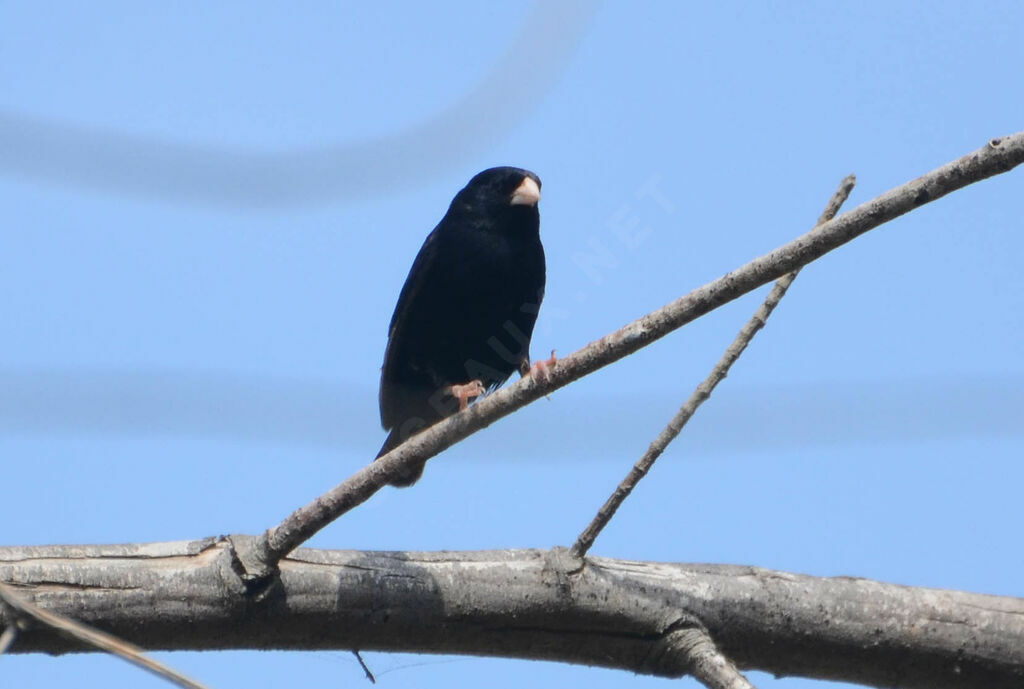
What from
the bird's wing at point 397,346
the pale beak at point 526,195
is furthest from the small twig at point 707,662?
the pale beak at point 526,195

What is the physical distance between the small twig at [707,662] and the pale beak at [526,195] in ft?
11.3

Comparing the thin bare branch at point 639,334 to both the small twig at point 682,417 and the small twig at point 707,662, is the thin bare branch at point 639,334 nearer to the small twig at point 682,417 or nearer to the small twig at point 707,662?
the small twig at point 682,417

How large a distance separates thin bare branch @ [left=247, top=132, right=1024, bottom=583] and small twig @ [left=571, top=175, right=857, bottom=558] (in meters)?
0.33

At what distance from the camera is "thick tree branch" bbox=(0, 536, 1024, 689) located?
3176 mm

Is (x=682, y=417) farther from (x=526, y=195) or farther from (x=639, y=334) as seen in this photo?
(x=526, y=195)

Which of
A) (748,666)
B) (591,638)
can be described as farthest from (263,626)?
(748,666)

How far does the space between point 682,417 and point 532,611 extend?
69 cm

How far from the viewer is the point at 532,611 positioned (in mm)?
3355

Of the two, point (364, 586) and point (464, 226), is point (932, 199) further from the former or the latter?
point (464, 226)

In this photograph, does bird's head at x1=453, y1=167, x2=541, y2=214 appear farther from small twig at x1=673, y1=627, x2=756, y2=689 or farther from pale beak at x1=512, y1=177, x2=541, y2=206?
small twig at x1=673, y1=627, x2=756, y2=689

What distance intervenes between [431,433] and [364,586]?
460 millimetres

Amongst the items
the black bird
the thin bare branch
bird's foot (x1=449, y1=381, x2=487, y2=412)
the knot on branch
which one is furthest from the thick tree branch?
the black bird

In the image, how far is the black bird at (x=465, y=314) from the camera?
6.08m

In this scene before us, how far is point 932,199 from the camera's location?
296 centimetres
